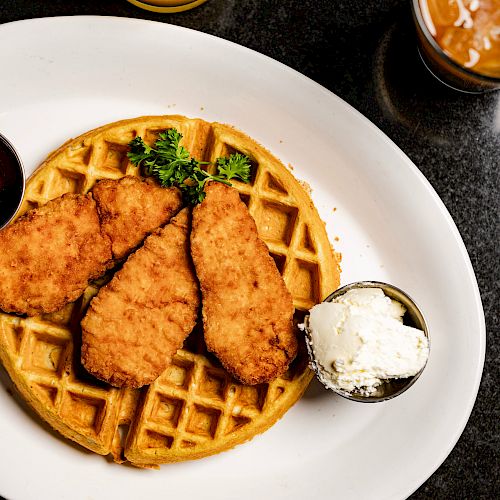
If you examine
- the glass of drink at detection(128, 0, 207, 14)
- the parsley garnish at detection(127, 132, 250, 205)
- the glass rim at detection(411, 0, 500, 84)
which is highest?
the glass rim at detection(411, 0, 500, 84)

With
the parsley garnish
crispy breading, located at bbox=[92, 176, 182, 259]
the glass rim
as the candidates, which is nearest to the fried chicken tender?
the parsley garnish

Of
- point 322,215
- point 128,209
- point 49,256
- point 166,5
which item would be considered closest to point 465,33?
point 322,215

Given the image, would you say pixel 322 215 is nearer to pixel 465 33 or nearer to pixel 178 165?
pixel 178 165

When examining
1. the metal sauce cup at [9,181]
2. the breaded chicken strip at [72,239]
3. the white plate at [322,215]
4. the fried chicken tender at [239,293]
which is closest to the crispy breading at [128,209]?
the breaded chicken strip at [72,239]

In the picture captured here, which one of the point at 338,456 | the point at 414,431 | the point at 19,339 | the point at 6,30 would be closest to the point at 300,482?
the point at 338,456

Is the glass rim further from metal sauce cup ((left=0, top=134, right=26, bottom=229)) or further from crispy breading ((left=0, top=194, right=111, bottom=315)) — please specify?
metal sauce cup ((left=0, top=134, right=26, bottom=229))

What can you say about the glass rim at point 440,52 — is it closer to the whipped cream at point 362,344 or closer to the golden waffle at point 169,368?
the golden waffle at point 169,368
